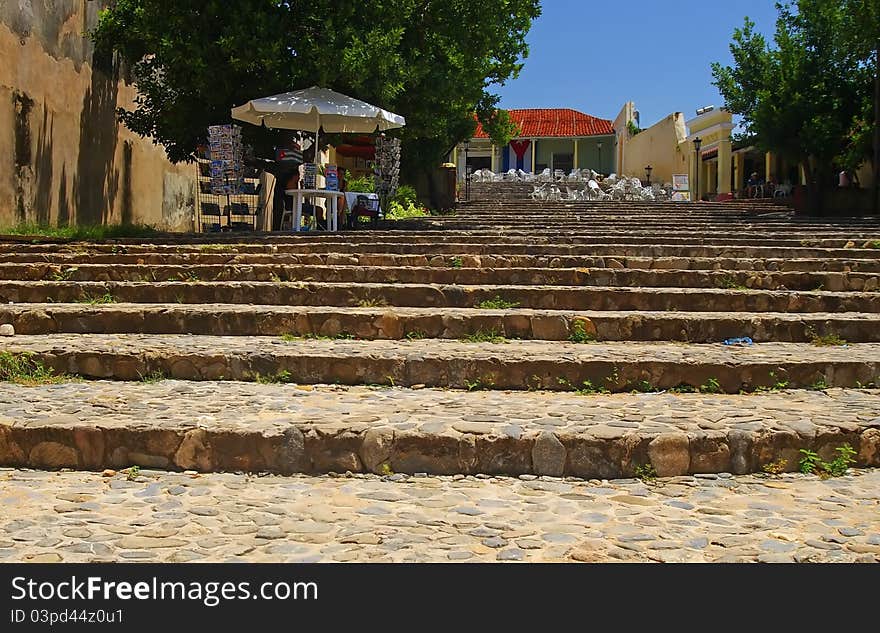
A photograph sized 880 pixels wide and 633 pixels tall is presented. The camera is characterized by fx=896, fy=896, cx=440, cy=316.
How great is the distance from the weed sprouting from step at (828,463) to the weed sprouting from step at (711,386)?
48.5 inches

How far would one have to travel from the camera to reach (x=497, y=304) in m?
7.91

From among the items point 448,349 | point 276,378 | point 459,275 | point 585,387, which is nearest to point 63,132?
point 459,275

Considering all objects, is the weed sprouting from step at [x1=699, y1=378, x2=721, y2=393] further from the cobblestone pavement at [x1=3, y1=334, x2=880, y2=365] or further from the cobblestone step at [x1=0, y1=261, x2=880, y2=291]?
the cobblestone step at [x1=0, y1=261, x2=880, y2=291]

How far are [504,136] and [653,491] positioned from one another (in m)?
18.9

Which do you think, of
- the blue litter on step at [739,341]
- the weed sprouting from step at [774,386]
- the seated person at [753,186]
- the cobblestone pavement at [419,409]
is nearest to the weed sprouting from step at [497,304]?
the blue litter on step at [739,341]

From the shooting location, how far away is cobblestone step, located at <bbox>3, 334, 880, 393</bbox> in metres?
5.85

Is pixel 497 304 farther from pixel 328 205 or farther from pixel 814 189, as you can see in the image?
pixel 814 189

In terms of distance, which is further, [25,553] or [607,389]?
[607,389]

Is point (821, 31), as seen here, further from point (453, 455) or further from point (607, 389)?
point (453, 455)

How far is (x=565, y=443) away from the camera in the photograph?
4508 mm

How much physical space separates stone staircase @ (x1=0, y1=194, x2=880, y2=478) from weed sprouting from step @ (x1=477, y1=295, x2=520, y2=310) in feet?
0.06

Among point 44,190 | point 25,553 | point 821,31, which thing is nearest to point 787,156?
point 821,31

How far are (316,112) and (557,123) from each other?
122 ft

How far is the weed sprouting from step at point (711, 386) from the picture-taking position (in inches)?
229
